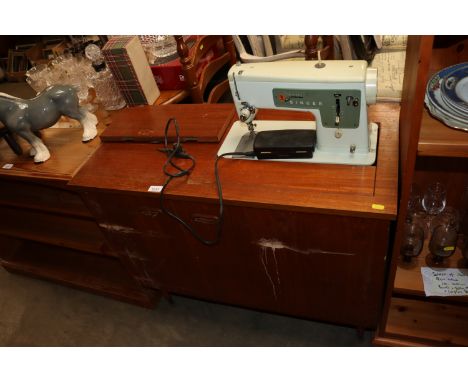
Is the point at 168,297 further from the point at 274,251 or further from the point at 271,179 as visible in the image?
the point at 271,179

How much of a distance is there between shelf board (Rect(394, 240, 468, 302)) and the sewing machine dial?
1.84 ft

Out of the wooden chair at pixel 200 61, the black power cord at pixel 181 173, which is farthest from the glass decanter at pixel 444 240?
the wooden chair at pixel 200 61

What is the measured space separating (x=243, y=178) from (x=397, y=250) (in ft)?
1.53

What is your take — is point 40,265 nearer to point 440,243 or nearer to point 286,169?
point 286,169

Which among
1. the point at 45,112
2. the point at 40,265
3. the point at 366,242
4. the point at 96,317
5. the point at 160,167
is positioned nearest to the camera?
the point at 366,242

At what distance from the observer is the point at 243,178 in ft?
3.46

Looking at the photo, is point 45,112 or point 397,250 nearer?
point 397,250

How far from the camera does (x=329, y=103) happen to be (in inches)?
37.1

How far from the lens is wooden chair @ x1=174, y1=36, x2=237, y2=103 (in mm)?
1567

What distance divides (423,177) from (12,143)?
4.93 ft

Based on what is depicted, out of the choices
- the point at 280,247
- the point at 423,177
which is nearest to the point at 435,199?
the point at 423,177

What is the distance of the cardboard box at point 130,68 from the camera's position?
4.41 ft

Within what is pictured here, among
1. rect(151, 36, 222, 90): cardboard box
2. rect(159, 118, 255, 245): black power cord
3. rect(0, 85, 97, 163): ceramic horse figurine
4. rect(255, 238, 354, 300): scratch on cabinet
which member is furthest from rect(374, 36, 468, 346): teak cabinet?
rect(0, 85, 97, 163): ceramic horse figurine
